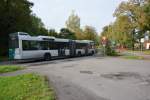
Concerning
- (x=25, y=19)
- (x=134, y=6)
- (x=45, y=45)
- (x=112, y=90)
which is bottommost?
(x=112, y=90)

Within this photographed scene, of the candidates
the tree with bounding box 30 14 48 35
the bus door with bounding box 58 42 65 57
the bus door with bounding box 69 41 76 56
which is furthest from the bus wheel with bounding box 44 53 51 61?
the tree with bounding box 30 14 48 35

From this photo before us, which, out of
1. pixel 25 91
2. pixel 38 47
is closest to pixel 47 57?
pixel 38 47

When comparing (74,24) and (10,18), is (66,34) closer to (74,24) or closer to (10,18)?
(74,24)

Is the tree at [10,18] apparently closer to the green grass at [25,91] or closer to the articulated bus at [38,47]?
the articulated bus at [38,47]

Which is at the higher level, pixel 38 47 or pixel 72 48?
pixel 38 47

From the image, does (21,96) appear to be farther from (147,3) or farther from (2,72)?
(147,3)

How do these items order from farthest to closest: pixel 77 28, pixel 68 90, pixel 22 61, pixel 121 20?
1. pixel 77 28
2. pixel 121 20
3. pixel 22 61
4. pixel 68 90

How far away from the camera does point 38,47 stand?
3300cm

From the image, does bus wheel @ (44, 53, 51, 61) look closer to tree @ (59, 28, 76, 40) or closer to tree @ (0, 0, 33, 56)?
tree @ (0, 0, 33, 56)

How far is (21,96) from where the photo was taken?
999 cm

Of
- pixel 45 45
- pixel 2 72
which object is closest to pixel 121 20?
pixel 45 45

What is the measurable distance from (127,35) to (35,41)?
146ft

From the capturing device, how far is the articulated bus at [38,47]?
1180 inches

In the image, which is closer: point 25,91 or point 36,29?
point 25,91
